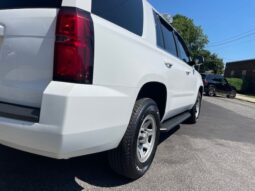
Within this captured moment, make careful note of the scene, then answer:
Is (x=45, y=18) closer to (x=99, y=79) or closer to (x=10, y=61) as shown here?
(x=10, y=61)

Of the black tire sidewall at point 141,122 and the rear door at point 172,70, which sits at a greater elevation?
the rear door at point 172,70

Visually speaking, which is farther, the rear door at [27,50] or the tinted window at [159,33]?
the tinted window at [159,33]

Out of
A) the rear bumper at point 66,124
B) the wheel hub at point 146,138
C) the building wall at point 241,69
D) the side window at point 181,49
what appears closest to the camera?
the rear bumper at point 66,124

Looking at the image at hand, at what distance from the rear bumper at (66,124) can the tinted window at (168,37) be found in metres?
2.07

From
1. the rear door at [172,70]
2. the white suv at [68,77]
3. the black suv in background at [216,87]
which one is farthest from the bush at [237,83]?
the white suv at [68,77]

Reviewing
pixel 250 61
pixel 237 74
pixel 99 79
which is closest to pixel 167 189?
pixel 99 79

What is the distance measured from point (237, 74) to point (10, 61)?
42.3 meters

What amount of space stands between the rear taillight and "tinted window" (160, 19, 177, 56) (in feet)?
7.25

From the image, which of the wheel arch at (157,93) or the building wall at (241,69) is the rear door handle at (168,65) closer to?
the wheel arch at (157,93)

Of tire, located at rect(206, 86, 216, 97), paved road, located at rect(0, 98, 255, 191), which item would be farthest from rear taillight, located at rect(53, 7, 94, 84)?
tire, located at rect(206, 86, 216, 97)

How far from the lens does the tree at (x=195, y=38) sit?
56.9 metres

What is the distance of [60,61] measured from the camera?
2.40 m

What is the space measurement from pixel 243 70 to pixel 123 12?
39.3 meters

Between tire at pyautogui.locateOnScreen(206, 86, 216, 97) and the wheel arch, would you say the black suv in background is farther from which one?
the wheel arch
